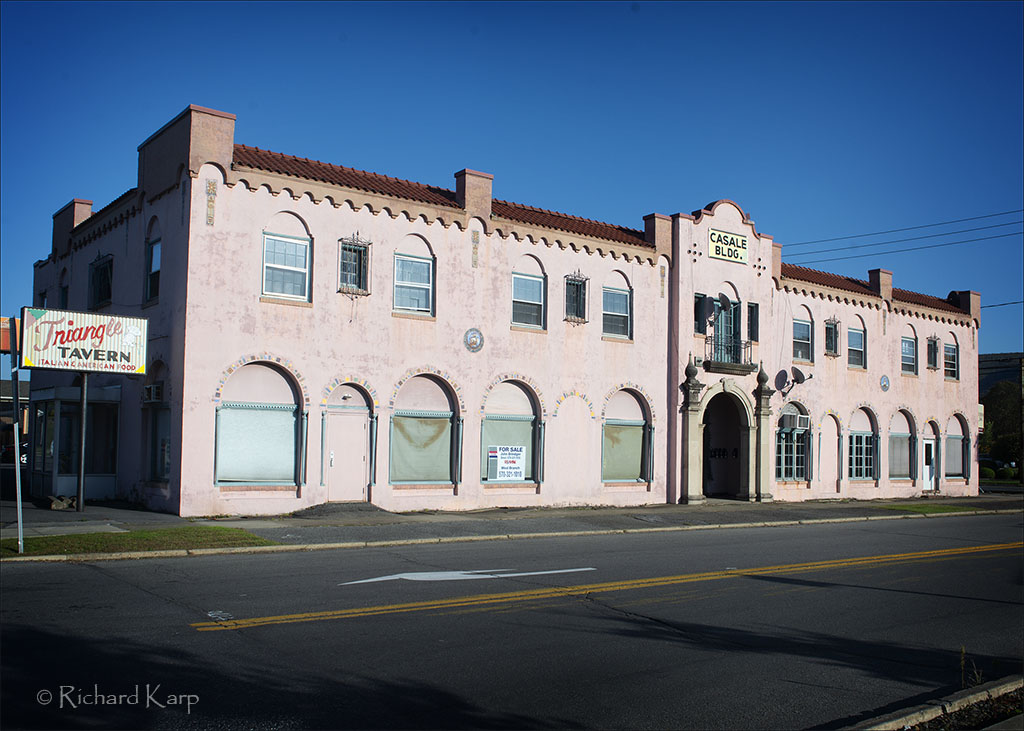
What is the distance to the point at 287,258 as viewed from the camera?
20.3 m

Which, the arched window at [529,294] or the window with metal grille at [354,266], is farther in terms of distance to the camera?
the arched window at [529,294]

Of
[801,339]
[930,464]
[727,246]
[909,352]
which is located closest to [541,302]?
[727,246]

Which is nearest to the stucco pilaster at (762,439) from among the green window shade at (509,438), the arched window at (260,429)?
the green window shade at (509,438)

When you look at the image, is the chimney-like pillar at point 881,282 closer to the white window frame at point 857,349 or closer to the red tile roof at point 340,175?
the white window frame at point 857,349

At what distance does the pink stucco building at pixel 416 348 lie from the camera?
1945 cm

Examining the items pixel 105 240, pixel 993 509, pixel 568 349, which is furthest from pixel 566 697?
pixel 993 509

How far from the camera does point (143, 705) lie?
241 inches

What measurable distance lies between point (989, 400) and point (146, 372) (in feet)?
210

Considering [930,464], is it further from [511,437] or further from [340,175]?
[340,175]

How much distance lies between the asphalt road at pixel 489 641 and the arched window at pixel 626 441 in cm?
1131

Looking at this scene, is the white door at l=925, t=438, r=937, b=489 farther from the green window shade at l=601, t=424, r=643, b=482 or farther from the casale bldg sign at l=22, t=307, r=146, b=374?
the casale bldg sign at l=22, t=307, r=146, b=374

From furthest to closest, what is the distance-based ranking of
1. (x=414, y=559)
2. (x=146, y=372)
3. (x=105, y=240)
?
(x=105, y=240)
(x=146, y=372)
(x=414, y=559)

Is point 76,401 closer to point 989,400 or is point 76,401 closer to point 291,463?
point 291,463

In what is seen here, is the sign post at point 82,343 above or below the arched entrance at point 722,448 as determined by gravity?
above
